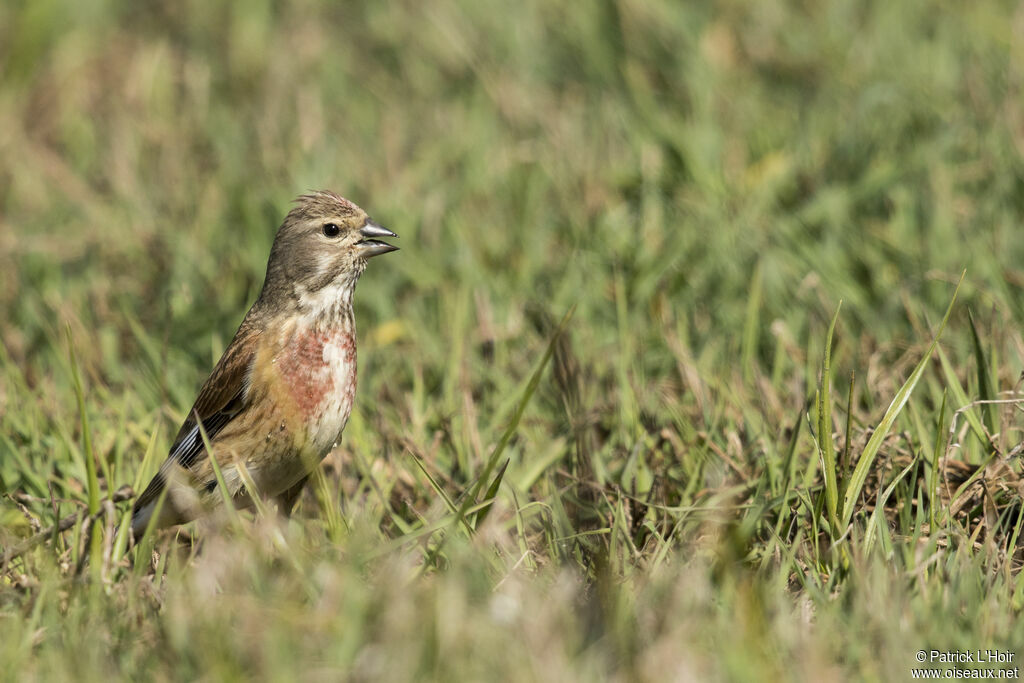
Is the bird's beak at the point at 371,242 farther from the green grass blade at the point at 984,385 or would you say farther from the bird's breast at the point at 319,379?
the green grass blade at the point at 984,385

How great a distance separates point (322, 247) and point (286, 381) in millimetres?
473

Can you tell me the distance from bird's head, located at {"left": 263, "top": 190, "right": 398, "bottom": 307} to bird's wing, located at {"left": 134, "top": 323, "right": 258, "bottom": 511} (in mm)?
221

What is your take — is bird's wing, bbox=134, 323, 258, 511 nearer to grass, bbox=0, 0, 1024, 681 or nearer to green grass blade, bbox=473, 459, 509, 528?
grass, bbox=0, 0, 1024, 681

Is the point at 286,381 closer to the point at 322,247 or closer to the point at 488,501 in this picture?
the point at 322,247

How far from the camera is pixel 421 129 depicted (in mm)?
6715

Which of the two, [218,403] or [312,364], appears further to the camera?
[218,403]

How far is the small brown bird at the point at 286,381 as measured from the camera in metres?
3.97

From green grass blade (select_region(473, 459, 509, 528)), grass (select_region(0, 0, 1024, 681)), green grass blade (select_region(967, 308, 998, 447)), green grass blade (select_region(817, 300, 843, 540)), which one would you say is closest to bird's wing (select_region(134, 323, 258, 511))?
grass (select_region(0, 0, 1024, 681))

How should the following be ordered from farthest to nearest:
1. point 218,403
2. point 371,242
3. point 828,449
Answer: point 371,242
point 218,403
point 828,449

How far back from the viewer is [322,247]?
167 inches

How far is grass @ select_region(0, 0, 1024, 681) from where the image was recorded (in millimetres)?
2922

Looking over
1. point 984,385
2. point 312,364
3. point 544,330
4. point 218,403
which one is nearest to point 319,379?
point 312,364

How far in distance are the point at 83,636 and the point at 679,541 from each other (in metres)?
1.50

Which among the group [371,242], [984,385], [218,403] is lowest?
[984,385]
